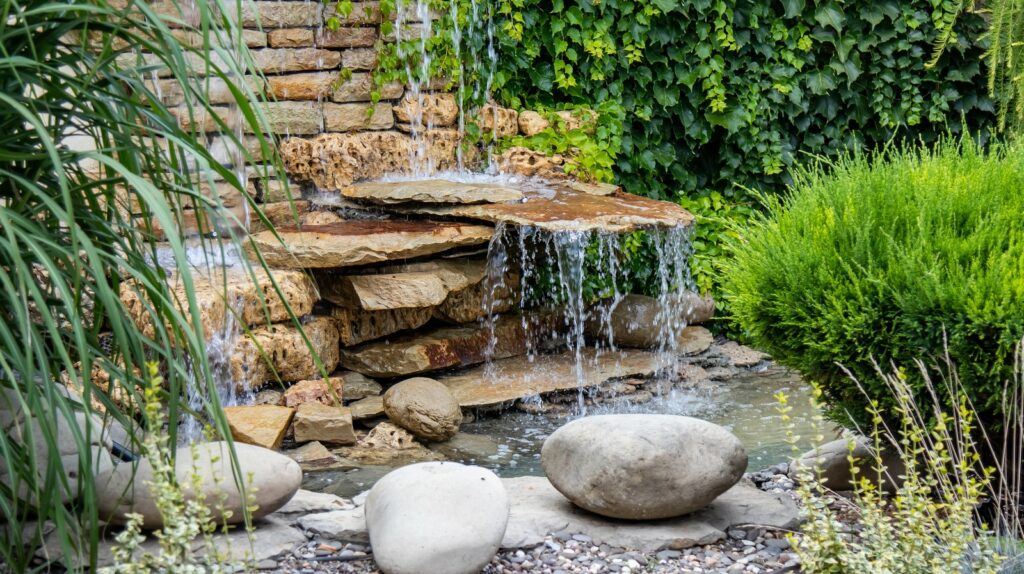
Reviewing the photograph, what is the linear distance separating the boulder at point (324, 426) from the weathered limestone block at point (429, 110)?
8.05ft

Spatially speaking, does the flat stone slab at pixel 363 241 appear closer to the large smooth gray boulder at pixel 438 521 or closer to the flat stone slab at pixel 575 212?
the flat stone slab at pixel 575 212

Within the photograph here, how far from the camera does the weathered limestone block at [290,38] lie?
653 cm

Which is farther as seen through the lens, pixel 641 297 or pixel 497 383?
pixel 641 297

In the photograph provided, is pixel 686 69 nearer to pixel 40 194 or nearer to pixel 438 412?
pixel 438 412

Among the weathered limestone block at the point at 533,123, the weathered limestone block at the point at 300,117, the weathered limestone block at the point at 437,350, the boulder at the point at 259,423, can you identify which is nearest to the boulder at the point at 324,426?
the boulder at the point at 259,423

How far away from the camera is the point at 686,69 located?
24.1 ft

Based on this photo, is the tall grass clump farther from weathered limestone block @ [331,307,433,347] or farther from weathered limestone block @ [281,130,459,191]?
weathered limestone block @ [281,130,459,191]

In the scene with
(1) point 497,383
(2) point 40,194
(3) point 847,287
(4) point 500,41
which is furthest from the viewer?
(4) point 500,41

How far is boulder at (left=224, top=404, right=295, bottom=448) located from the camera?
4770 millimetres

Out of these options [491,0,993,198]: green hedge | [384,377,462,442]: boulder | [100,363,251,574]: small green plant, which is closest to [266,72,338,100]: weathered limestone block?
[491,0,993,198]: green hedge

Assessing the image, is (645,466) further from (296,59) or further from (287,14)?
(287,14)

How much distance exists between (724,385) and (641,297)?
88cm

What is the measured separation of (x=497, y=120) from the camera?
23.2 feet

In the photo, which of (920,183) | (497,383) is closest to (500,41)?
(497,383)
